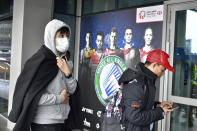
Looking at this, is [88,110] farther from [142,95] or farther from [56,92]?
[142,95]

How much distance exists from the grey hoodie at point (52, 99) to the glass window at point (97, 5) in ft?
9.51

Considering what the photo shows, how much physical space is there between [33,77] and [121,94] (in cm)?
84

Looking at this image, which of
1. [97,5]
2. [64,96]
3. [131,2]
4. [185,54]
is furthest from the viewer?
[97,5]

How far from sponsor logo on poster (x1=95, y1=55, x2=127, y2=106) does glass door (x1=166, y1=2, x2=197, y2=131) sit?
1049mm

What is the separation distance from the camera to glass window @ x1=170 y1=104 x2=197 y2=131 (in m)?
3.53

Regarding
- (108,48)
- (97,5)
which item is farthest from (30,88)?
(97,5)

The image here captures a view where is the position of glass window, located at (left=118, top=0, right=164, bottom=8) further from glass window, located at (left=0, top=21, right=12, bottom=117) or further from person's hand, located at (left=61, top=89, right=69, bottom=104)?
glass window, located at (left=0, top=21, right=12, bottom=117)

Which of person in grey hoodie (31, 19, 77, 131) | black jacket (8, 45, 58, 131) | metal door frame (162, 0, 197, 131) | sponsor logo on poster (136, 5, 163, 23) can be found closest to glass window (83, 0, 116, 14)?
sponsor logo on poster (136, 5, 163, 23)

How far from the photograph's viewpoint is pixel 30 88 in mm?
2023

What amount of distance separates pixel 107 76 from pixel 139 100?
2.71 m

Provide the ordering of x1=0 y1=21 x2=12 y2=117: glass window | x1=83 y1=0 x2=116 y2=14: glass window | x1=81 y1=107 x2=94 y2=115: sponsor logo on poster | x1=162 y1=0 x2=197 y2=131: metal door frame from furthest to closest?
1. x1=0 y1=21 x2=12 y2=117: glass window
2. x1=81 y1=107 x2=94 y2=115: sponsor logo on poster
3. x1=83 y1=0 x2=116 y2=14: glass window
4. x1=162 y1=0 x2=197 y2=131: metal door frame

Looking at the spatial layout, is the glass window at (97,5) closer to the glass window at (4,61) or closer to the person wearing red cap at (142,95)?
the glass window at (4,61)

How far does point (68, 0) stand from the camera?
5.66 m

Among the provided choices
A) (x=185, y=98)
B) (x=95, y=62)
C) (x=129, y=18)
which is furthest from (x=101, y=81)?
(x=185, y=98)
